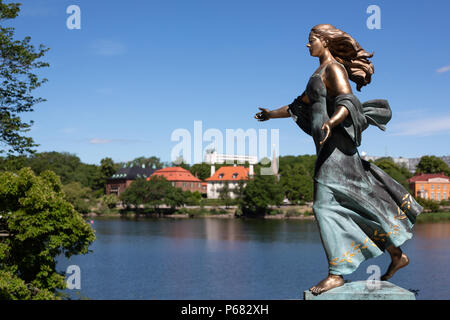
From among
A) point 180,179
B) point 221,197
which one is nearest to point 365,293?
point 221,197

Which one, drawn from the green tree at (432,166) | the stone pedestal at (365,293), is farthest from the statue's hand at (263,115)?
the green tree at (432,166)

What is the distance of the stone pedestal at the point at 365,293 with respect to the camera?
5824 mm

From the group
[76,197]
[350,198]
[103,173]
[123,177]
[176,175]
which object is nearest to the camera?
[350,198]

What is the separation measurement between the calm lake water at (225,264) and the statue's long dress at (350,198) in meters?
19.7

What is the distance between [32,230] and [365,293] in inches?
569

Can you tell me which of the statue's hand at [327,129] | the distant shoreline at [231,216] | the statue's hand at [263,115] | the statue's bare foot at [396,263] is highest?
the statue's hand at [263,115]

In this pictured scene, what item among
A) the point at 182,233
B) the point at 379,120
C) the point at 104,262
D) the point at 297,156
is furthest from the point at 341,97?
the point at 297,156

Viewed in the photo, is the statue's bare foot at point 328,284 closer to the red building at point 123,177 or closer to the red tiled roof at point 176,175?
the red tiled roof at point 176,175

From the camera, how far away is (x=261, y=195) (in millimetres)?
78812

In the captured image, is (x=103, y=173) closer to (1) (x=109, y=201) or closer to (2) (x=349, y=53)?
(1) (x=109, y=201)

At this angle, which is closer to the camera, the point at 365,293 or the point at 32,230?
the point at 365,293

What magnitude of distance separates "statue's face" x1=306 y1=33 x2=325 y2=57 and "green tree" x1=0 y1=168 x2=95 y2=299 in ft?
45.5

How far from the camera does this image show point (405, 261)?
6.54 meters

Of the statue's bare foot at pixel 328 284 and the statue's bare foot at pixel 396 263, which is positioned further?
the statue's bare foot at pixel 396 263
